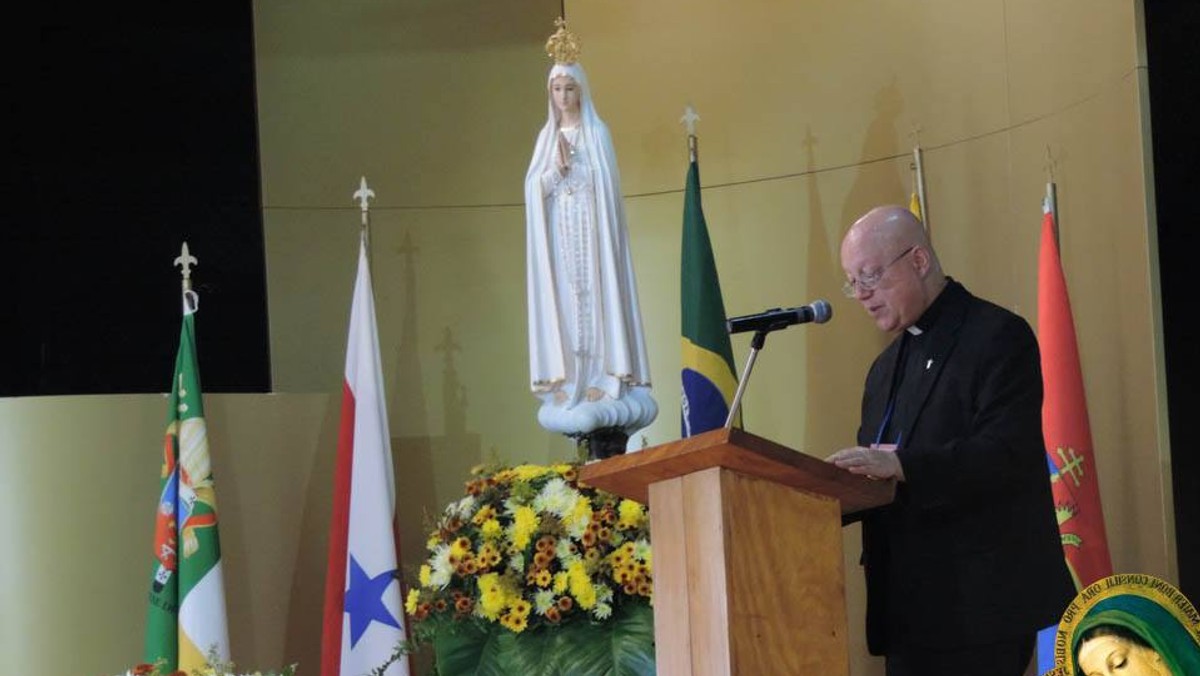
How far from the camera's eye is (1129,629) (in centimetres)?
277

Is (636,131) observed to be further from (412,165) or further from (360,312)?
(360,312)

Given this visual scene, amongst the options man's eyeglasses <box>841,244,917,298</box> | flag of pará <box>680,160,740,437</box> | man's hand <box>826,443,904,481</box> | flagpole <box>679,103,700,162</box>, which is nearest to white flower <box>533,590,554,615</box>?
man's eyeglasses <box>841,244,917,298</box>

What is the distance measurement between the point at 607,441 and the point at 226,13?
256 cm


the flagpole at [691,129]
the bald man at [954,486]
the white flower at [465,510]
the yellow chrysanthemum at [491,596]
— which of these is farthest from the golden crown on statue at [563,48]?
the bald man at [954,486]

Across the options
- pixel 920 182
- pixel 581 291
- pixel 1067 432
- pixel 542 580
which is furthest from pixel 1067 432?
pixel 542 580

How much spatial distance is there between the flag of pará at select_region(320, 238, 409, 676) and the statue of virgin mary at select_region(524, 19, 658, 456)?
0.63 meters

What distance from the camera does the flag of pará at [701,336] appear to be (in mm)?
5223

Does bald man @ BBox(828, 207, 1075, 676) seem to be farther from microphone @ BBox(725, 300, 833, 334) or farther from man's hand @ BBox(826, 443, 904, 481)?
microphone @ BBox(725, 300, 833, 334)

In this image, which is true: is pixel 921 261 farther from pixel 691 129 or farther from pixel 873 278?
pixel 691 129

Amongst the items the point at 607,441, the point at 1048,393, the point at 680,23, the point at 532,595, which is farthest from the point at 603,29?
the point at 532,595

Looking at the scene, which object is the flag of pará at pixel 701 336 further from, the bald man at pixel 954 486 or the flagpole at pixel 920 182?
the bald man at pixel 954 486

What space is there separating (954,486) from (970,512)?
0.13 m

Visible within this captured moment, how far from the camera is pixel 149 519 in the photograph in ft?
17.0

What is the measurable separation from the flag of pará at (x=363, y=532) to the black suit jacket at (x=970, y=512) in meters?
2.43
